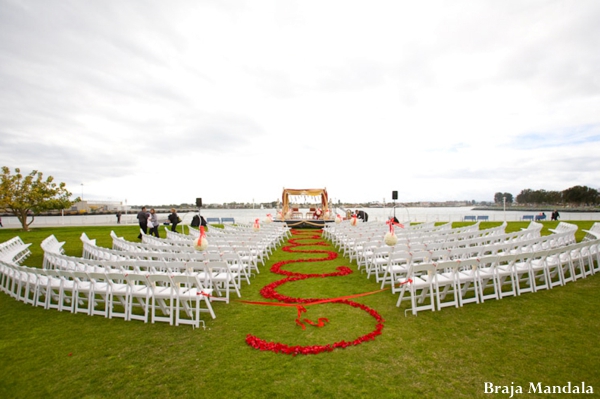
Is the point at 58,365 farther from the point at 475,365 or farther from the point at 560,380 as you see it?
the point at 560,380

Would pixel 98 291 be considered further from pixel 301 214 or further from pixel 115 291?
pixel 301 214

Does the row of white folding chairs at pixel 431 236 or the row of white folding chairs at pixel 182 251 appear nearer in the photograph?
the row of white folding chairs at pixel 182 251

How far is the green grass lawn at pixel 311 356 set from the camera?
10.2 ft

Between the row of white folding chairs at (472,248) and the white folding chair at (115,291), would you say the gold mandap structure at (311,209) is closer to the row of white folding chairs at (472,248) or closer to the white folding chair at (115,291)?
the row of white folding chairs at (472,248)

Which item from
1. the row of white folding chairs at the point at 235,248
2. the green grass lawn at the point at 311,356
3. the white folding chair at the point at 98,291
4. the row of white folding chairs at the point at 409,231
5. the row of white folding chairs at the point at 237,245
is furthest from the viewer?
the row of white folding chairs at the point at 409,231

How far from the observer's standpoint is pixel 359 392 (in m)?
2.95

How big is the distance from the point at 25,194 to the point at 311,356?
84.3 ft

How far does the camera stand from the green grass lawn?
10.2 ft

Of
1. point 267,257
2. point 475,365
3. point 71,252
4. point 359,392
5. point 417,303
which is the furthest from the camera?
point 71,252

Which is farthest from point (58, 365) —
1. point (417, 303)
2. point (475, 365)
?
point (417, 303)

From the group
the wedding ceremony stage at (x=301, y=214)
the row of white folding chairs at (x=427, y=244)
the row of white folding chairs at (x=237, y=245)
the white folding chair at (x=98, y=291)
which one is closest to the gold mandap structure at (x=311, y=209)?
the wedding ceremony stage at (x=301, y=214)

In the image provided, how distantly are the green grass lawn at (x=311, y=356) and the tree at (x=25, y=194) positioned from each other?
20.4 m

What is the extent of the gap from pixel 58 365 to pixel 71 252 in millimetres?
10436

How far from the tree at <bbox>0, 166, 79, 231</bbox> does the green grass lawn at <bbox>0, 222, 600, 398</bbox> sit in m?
20.4
